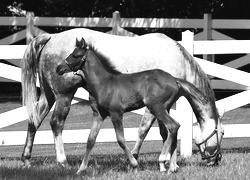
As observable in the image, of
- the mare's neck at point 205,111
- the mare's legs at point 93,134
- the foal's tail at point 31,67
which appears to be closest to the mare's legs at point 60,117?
the foal's tail at point 31,67

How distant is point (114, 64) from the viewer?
27.8ft

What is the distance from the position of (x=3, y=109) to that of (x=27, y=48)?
737 centimetres

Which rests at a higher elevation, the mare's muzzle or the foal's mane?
the foal's mane

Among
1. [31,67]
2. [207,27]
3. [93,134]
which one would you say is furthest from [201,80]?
[207,27]

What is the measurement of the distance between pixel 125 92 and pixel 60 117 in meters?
1.41

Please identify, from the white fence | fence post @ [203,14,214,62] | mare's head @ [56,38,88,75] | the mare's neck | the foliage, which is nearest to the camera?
mare's head @ [56,38,88,75]

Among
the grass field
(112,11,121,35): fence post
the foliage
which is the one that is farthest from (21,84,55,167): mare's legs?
the foliage

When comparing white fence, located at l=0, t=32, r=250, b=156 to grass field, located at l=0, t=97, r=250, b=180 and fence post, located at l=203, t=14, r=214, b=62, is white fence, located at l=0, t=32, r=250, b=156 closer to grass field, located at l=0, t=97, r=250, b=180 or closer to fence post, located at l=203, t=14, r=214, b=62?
grass field, located at l=0, t=97, r=250, b=180

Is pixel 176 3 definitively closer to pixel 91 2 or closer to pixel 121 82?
pixel 91 2

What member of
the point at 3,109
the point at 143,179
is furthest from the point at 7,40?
the point at 143,179

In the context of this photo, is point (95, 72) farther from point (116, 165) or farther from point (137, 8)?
point (137, 8)

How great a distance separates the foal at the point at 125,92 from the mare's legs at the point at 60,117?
36.1 inches

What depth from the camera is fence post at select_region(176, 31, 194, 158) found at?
1014cm

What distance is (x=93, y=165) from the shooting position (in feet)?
29.5
